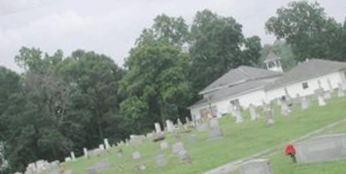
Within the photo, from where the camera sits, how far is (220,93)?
73312mm

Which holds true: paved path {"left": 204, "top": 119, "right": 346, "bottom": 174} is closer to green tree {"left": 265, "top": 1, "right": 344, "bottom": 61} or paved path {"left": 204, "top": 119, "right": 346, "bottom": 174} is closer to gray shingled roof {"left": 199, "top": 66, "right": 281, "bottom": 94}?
gray shingled roof {"left": 199, "top": 66, "right": 281, "bottom": 94}

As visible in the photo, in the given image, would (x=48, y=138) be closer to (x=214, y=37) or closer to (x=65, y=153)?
(x=65, y=153)

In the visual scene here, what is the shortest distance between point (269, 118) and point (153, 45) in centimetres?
3410

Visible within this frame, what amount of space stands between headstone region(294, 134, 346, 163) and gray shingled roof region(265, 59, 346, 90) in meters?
45.2

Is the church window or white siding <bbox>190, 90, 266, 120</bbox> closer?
the church window

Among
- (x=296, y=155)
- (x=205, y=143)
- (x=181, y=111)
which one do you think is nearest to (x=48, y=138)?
(x=181, y=111)

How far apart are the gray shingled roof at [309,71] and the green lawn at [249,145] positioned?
23.2 metres

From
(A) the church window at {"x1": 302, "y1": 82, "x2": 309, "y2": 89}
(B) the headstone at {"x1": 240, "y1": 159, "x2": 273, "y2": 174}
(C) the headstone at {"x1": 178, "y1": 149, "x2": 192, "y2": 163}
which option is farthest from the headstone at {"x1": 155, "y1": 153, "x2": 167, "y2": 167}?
(A) the church window at {"x1": 302, "y1": 82, "x2": 309, "y2": 89}

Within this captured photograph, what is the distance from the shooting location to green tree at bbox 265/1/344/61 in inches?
3322

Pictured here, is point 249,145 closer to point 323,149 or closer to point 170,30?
point 323,149

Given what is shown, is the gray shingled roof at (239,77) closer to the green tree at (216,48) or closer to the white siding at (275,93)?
the white siding at (275,93)

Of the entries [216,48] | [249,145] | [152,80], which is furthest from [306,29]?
[249,145]

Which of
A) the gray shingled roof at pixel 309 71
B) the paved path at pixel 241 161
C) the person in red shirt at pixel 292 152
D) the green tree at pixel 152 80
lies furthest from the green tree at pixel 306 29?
the person in red shirt at pixel 292 152

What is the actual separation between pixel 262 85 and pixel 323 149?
49.9 m
